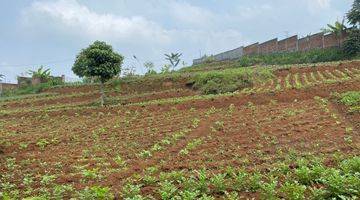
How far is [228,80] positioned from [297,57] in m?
14.6

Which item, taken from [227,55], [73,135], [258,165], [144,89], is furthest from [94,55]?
[227,55]

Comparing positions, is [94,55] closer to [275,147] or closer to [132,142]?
[132,142]

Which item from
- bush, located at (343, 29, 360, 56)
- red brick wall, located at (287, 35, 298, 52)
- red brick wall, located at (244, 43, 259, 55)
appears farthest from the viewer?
red brick wall, located at (244, 43, 259, 55)

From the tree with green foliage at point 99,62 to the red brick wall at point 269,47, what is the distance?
2079 centimetres

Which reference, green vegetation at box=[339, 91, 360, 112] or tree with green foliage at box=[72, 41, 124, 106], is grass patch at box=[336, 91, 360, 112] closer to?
green vegetation at box=[339, 91, 360, 112]

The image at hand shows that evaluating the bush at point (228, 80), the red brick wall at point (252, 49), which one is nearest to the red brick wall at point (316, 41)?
the red brick wall at point (252, 49)

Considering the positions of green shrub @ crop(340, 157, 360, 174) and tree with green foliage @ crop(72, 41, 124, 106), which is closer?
green shrub @ crop(340, 157, 360, 174)

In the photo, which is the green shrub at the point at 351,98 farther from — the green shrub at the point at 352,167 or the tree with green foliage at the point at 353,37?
the tree with green foliage at the point at 353,37

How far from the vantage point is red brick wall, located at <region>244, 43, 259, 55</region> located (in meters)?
50.4

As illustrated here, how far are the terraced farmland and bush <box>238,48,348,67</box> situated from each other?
17064mm

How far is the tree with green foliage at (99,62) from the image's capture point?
2998cm

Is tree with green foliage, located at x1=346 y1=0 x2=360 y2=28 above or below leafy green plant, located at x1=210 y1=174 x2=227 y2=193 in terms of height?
above

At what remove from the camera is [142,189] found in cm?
889

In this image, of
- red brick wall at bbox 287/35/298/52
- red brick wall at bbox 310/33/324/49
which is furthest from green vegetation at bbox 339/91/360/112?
red brick wall at bbox 287/35/298/52
